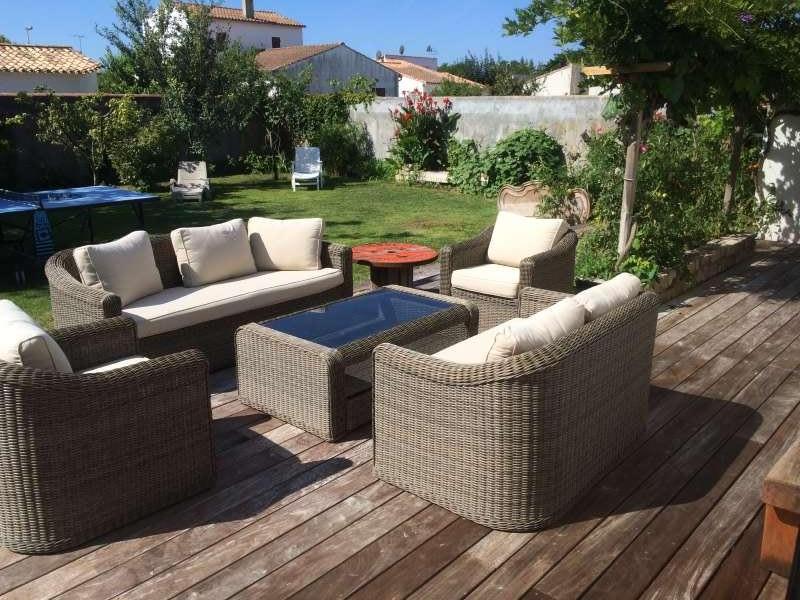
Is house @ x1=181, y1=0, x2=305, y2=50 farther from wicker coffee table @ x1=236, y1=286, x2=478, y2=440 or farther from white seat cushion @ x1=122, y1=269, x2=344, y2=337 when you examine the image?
wicker coffee table @ x1=236, y1=286, x2=478, y2=440

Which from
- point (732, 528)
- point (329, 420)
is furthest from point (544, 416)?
point (329, 420)

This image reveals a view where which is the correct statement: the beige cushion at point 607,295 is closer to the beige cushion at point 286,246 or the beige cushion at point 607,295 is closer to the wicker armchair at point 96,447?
the wicker armchair at point 96,447

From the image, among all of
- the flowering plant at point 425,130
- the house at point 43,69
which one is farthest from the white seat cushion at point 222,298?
the house at point 43,69

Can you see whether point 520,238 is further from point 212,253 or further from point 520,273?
point 212,253

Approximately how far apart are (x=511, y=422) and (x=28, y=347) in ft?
6.10

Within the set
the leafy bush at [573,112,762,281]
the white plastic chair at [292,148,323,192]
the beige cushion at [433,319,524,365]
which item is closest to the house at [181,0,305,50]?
the white plastic chair at [292,148,323,192]

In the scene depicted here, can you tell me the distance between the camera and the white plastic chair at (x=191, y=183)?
39.1 feet

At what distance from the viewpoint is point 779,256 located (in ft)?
24.8

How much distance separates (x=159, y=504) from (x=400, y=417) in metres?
1.07

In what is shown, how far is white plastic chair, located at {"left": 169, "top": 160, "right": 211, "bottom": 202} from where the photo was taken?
1192cm

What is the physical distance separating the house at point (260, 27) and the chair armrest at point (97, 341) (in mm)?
33765

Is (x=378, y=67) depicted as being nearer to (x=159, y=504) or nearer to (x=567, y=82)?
(x=567, y=82)

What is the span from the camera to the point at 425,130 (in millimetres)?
14117

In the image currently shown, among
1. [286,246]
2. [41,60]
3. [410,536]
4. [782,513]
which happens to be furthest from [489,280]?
[41,60]
